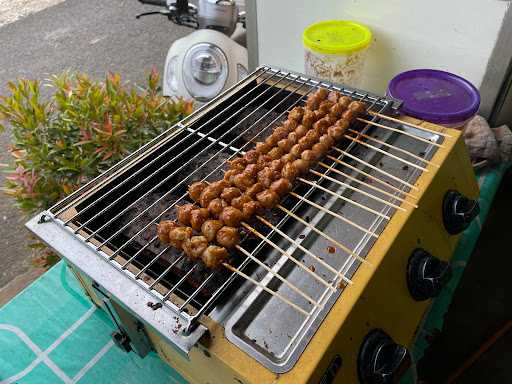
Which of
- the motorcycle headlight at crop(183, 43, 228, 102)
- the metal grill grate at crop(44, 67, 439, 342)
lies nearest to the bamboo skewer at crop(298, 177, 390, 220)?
the metal grill grate at crop(44, 67, 439, 342)

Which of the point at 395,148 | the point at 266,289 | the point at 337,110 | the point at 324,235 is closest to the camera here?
the point at 266,289

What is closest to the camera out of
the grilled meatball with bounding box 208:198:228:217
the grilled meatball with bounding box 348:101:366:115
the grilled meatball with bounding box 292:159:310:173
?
the grilled meatball with bounding box 208:198:228:217

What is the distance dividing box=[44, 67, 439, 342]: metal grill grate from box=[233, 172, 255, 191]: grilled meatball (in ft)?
0.48

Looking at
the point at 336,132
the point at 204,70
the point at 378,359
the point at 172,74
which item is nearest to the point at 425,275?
the point at 378,359

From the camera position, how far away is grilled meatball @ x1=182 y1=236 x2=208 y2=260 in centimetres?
148

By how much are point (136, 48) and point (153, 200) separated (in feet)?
17.5

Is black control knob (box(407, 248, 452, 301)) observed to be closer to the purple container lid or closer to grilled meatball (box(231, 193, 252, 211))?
grilled meatball (box(231, 193, 252, 211))

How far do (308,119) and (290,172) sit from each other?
1.30 feet

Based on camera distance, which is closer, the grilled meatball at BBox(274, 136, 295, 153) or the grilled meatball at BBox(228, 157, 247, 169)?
the grilled meatball at BBox(228, 157, 247, 169)

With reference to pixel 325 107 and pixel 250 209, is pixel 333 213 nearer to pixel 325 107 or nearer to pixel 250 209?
pixel 250 209

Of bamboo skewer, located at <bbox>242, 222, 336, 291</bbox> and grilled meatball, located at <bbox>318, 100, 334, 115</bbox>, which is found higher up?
grilled meatball, located at <bbox>318, 100, 334, 115</bbox>

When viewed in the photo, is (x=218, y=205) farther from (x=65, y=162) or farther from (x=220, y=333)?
(x=65, y=162)

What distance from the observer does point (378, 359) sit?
1373mm

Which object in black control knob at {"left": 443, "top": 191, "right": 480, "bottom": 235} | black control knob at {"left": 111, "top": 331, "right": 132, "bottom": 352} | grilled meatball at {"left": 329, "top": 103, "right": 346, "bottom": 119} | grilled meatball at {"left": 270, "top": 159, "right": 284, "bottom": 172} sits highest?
grilled meatball at {"left": 329, "top": 103, "right": 346, "bottom": 119}
